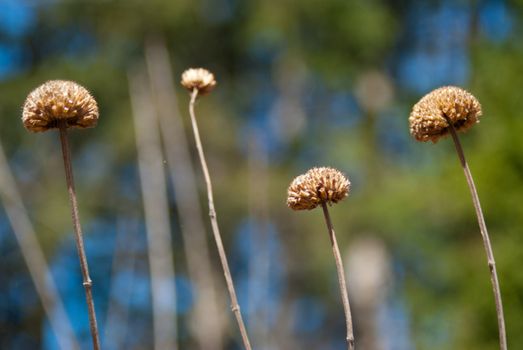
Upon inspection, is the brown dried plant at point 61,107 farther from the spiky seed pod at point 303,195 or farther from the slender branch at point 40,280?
the slender branch at point 40,280

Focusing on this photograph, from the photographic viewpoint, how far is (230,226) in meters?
8.13

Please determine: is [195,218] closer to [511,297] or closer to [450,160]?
[450,160]

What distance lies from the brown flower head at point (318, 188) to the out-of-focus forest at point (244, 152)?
592 cm

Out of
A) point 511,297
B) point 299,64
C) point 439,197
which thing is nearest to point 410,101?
point 299,64

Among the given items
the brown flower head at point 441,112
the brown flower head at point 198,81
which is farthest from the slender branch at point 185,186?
the brown flower head at point 441,112

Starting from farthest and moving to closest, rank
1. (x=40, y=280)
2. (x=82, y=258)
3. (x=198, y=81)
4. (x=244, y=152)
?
(x=244, y=152) → (x=40, y=280) → (x=198, y=81) → (x=82, y=258)

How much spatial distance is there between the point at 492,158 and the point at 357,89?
4760 millimetres

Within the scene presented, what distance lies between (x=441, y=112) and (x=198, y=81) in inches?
13.8

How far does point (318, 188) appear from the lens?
0.79 meters

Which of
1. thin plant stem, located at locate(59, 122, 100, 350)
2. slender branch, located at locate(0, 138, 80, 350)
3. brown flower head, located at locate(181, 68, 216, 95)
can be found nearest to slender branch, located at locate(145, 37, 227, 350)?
slender branch, located at locate(0, 138, 80, 350)

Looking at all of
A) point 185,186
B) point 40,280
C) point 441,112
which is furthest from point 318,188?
point 185,186

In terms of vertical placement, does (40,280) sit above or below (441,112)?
above

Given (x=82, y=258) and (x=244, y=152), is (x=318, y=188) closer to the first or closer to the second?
(x=82, y=258)

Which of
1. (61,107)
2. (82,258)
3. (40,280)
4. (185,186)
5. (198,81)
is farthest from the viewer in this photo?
(185,186)
